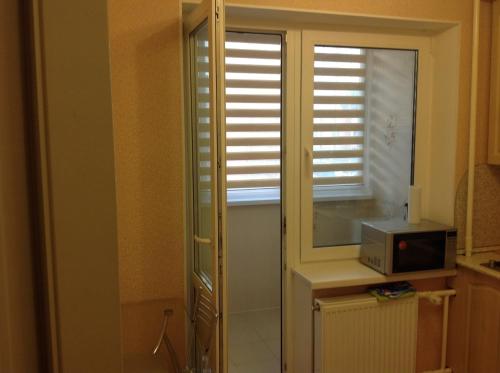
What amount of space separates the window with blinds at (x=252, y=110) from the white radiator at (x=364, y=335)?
1347mm

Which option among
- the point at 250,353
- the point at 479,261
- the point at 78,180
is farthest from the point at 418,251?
the point at 78,180

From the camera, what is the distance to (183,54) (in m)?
2.16

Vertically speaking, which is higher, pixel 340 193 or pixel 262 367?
pixel 340 193

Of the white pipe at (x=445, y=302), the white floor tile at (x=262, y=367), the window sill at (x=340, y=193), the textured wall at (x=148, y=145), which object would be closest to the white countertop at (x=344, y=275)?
the white pipe at (x=445, y=302)

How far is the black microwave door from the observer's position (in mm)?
2410

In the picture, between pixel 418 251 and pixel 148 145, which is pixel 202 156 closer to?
pixel 148 145

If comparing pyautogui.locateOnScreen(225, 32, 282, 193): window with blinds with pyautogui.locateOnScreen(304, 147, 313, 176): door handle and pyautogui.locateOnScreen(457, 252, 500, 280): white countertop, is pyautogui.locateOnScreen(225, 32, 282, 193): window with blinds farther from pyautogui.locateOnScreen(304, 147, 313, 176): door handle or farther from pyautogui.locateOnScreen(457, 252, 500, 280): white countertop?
pyautogui.locateOnScreen(457, 252, 500, 280): white countertop

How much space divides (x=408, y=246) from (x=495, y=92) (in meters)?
1.06

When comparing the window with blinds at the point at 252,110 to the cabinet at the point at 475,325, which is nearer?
the cabinet at the point at 475,325

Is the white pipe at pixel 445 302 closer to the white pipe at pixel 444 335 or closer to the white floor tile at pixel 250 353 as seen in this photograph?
the white pipe at pixel 444 335

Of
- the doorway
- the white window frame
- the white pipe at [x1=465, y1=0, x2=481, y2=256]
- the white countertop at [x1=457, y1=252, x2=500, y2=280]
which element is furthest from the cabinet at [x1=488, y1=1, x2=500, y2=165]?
the doorway

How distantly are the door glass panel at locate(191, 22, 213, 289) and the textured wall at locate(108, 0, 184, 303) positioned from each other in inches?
3.1

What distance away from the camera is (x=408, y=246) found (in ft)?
7.97

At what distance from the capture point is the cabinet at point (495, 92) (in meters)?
2.57
